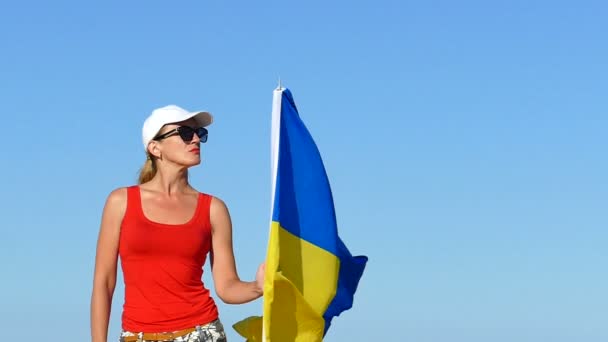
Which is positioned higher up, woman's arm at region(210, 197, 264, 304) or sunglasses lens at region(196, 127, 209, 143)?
sunglasses lens at region(196, 127, 209, 143)

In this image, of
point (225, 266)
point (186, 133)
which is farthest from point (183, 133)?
point (225, 266)

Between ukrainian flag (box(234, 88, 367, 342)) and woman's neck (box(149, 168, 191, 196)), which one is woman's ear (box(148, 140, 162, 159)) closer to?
woman's neck (box(149, 168, 191, 196))

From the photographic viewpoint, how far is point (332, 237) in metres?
7.31

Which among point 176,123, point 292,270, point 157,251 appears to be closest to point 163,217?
point 157,251

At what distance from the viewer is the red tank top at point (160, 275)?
624cm

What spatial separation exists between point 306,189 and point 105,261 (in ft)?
5.79

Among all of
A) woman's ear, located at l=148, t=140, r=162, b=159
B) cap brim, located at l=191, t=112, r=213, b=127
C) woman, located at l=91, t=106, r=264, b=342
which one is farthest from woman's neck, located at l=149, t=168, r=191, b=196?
cap brim, located at l=191, t=112, r=213, b=127

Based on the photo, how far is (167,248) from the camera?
6266 millimetres

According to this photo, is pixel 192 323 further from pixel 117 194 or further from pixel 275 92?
pixel 275 92

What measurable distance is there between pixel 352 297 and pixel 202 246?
176cm

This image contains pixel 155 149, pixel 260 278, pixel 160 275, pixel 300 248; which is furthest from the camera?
pixel 300 248

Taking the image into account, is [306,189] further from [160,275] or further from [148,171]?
[160,275]

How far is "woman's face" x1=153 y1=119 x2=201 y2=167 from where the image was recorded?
6539 millimetres

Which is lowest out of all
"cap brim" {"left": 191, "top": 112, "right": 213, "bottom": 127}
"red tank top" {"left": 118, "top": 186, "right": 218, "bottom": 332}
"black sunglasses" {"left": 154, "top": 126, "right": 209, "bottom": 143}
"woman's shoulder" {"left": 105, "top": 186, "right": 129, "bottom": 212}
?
"red tank top" {"left": 118, "top": 186, "right": 218, "bottom": 332}
